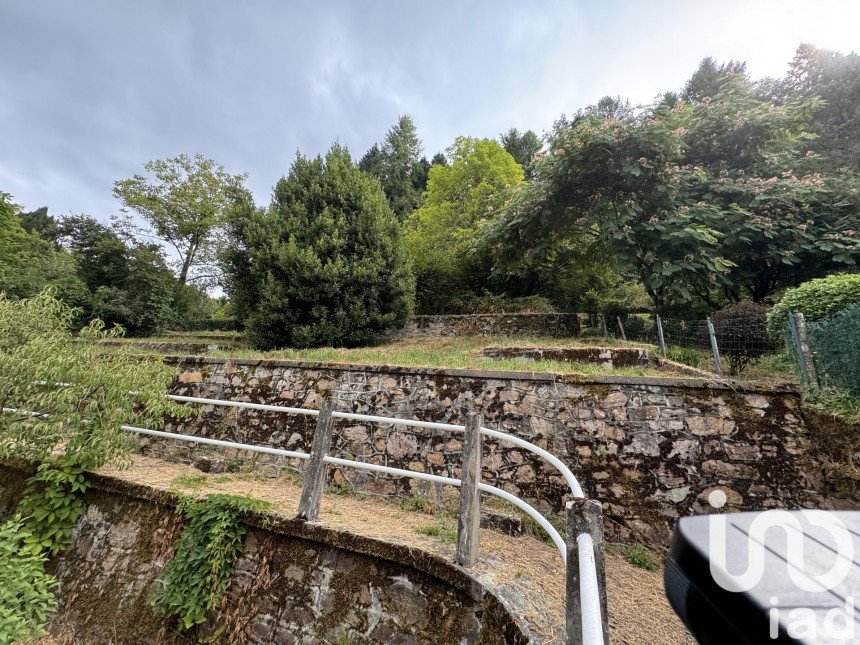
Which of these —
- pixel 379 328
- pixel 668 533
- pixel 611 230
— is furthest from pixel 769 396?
pixel 379 328

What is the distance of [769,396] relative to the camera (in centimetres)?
357

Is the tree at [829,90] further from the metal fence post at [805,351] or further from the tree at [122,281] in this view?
the tree at [122,281]

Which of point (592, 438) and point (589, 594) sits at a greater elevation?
point (592, 438)

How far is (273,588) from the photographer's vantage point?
2662mm

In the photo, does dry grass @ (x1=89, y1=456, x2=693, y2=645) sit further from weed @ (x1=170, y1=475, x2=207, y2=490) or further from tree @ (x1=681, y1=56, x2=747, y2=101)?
tree @ (x1=681, y1=56, x2=747, y2=101)

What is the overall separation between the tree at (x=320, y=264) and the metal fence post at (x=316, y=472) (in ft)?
22.0

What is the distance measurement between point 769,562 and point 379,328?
9769 mm

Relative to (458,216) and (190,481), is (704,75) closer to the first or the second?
(458,216)

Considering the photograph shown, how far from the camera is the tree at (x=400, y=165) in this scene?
24298 millimetres

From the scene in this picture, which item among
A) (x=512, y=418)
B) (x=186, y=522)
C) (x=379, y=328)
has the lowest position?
(x=186, y=522)

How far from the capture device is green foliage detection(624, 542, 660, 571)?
3.27m

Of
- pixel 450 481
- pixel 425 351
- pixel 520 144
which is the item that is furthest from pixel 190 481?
pixel 520 144

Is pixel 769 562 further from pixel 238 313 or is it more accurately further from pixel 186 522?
pixel 238 313

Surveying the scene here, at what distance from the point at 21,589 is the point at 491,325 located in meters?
9.61
